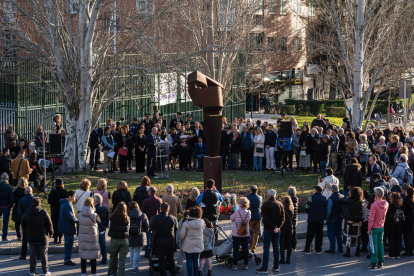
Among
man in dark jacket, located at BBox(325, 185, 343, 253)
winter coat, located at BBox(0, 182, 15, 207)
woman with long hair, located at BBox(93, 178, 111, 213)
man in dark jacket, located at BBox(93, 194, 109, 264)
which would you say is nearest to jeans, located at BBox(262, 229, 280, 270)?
man in dark jacket, located at BBox(325, 185, 343, 253)

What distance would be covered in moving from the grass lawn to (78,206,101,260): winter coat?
19.1 feet

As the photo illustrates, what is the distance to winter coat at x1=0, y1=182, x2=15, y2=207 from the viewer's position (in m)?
13.1

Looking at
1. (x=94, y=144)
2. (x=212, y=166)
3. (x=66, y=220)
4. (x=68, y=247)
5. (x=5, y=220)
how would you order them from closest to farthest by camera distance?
(x=66, y=220)
(x=68, y=247)
(x=5, y=220)
(x=212, y=166)
(x=94, y=144)

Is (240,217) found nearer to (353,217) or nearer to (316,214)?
(316,214)

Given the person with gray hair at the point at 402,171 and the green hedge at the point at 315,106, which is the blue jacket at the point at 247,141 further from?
the green hedge at the point at 315,106

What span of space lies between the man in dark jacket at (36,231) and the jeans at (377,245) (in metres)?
6.79

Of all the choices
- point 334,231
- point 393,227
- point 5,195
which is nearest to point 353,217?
point 334,231

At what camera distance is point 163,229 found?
34.4ft

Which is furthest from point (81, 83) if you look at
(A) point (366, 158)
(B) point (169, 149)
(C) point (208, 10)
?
(A) point (366, 158)

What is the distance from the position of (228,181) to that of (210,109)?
3755mm

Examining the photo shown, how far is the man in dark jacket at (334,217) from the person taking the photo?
1258 cm

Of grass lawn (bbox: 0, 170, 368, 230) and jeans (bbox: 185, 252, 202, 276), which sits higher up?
grass lawn (bbox: 0, 170, 368, 230)

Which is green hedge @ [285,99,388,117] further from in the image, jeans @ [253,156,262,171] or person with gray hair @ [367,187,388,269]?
person with gray hair @ [367,187,388,269]

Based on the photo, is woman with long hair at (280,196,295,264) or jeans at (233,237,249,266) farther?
woman with long hair at (280,196,295,264)
